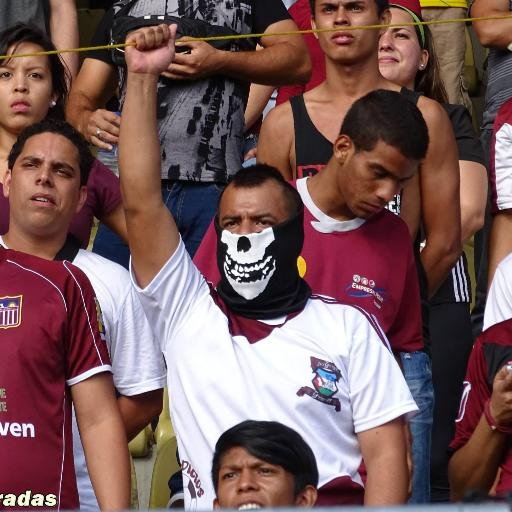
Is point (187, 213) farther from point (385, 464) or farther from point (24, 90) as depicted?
point (385, 464)

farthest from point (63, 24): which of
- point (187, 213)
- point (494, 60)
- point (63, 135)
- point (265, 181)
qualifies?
point (265, 181)

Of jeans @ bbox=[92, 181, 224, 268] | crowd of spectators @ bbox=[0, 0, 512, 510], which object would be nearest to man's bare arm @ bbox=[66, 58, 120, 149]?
crowd of spectators @ bbox=[0, 0, 512, 510]

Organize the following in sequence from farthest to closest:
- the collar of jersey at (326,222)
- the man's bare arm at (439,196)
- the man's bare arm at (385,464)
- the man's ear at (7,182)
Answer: the man's bare arm at (439,196) < the man's ear at (7,182) < the collar of jersey at (326,222) < the man's bare arm at (385,464)

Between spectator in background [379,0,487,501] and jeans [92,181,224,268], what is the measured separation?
91cm

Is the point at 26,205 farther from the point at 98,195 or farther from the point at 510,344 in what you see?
the point at 510,344

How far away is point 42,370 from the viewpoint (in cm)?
427

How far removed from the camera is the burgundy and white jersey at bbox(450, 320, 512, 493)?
458cm

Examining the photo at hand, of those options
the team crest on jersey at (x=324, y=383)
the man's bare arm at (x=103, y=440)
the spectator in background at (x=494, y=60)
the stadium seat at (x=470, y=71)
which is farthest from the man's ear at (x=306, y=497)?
the stadium seat at (x=470, y=71)

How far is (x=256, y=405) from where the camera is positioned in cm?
407

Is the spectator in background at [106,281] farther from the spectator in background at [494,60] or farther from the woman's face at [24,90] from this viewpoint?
the spectator in background at [494,60]

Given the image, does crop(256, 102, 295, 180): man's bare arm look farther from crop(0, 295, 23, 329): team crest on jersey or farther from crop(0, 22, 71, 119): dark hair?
crop(0, 295, 23, 329): team crest on jersey

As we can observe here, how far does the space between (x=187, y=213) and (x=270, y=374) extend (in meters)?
1.63

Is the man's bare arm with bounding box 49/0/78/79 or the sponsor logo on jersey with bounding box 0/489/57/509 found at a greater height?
the man's bare arm with bounding box 49/0/78/79

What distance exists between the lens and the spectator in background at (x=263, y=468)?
3.84 meters
